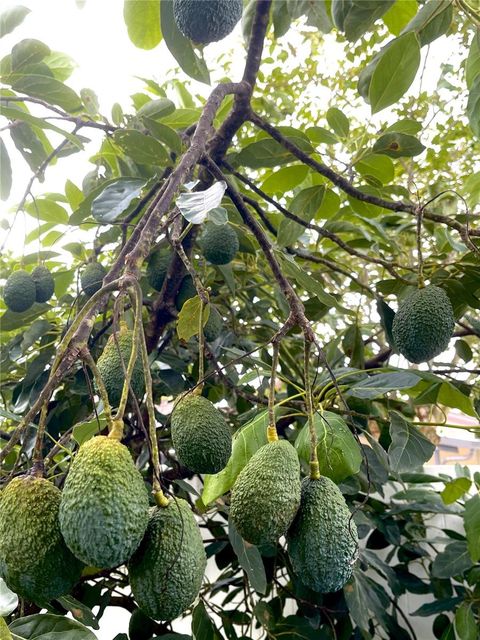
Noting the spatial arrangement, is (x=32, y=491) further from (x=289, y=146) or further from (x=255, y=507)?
(x=289, y=146)

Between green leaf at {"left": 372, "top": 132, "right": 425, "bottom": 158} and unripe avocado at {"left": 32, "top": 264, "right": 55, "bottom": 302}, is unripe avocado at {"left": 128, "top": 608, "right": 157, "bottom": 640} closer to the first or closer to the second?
unripe avocado at {"left": 32, "top": 264, "right": 55, "bottom": 302}

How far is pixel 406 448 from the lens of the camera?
0.96 m

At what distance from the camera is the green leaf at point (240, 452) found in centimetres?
86

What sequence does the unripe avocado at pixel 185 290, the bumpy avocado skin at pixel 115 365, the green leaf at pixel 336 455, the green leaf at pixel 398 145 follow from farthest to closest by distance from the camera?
the unripe avocado at pixel 185 290
the green leaf at pixel 398 145
the green leaf at pixel 336 455
the bumpy avocado skin at pixel 115 365

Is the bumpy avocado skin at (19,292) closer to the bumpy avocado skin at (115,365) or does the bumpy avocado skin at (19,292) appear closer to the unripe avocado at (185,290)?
the unripe avocado at (185,290)

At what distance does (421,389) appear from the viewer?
3.96 ft

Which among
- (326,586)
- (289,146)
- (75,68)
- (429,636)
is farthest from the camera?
(429,636)

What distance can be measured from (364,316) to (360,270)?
0.19 meters

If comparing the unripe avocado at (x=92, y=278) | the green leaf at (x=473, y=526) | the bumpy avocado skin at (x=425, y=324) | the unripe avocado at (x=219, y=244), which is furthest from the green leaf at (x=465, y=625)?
the unripe avocado at (x=92, y=278)

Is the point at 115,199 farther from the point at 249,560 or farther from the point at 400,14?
the point at 400,14

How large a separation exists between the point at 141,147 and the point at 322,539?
26.9 inches

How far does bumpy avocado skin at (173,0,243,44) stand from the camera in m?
0.79

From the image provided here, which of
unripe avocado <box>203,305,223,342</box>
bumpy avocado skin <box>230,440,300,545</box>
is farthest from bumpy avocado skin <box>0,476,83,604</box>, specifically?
unripe avocado <box>203,305,223,342</box>

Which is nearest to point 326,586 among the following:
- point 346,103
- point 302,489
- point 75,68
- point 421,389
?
point 302,489
